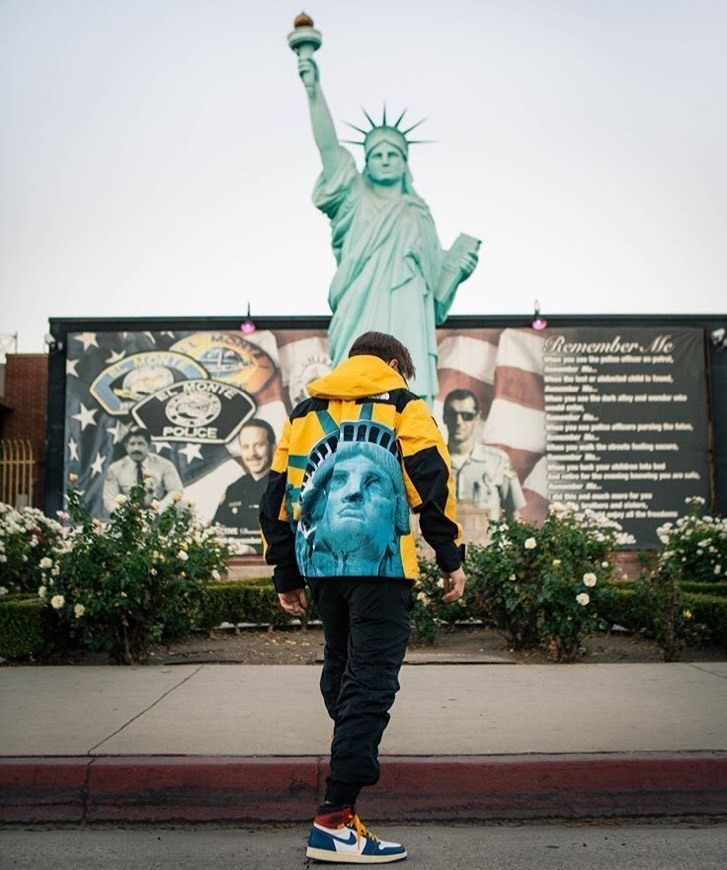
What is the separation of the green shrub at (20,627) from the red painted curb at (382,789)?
3395 mm

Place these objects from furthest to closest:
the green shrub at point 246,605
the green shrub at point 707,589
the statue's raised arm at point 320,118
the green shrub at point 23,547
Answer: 1. the statue's raised arm at point 320,118
2. the green shrub at point 246,605
3. the green shrub at point 23,547
4. the green shrub at point 707,589

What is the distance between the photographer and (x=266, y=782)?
3814mm

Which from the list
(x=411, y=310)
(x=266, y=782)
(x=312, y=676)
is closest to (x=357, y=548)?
(x=266, y=782)

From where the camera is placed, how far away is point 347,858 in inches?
125

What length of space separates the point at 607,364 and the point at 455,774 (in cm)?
1768

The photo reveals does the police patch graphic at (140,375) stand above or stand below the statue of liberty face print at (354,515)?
above

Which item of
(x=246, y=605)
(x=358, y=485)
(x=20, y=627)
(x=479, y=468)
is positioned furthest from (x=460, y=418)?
(x=358, y=485)

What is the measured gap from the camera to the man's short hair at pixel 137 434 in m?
20.0

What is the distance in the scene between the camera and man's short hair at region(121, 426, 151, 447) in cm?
2002

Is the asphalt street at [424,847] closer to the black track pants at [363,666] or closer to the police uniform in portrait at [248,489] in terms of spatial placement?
the black track pants at [363,666]

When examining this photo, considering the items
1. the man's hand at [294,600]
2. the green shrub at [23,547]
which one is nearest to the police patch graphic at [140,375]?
the green shrub at [23,547]

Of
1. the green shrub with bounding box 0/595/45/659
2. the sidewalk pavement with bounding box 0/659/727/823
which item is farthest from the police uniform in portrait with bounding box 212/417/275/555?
the sidewalk pavement with bounding box 0/659/727/823

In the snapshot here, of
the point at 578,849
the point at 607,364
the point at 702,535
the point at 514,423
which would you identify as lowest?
the point at 578,849

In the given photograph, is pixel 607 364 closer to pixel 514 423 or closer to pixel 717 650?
pixel 514 423
